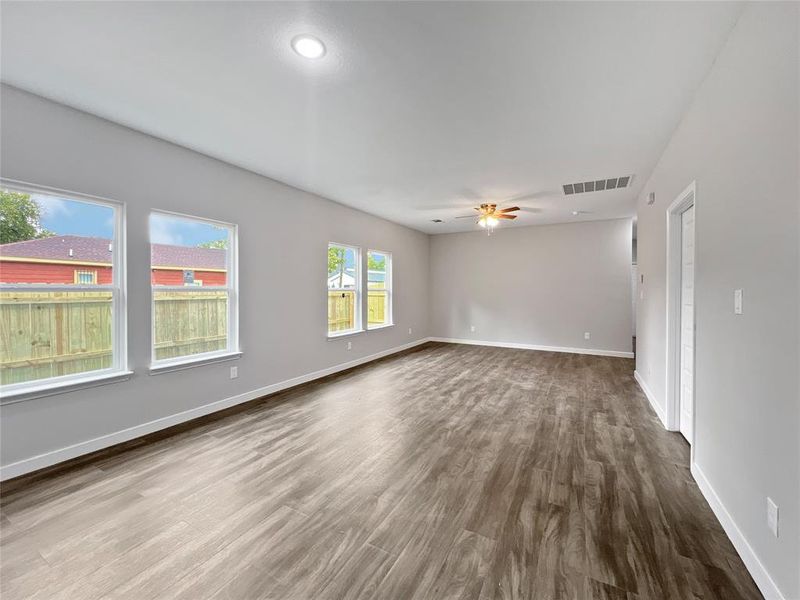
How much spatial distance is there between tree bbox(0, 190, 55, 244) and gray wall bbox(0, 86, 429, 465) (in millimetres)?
180

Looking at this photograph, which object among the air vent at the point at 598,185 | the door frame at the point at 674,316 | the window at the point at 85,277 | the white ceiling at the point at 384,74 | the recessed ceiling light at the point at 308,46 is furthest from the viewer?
the air vent at the point at 598,185

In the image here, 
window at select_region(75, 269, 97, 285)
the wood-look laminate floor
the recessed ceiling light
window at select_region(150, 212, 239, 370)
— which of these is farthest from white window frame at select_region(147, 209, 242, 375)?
the recessed ceiling light

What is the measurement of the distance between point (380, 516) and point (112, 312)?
109 inches

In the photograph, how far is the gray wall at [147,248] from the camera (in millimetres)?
2379

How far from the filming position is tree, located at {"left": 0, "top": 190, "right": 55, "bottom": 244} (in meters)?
2.32

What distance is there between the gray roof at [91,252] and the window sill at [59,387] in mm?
946

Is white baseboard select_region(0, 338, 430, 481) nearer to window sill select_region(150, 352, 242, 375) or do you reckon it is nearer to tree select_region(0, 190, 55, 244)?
window sill select_region(150, 352, 242, 375)

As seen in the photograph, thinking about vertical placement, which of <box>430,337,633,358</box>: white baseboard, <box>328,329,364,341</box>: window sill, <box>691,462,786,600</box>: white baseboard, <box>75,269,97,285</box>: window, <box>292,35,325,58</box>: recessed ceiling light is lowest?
<box>691,462,786,600</box>: white baseboard

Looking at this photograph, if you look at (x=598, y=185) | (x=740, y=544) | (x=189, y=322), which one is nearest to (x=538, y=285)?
(x=598, y=185)

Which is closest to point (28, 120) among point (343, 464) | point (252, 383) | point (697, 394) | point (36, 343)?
point (36, 343)

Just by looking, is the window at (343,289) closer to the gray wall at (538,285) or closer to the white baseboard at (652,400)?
the gray wall at (538,285)

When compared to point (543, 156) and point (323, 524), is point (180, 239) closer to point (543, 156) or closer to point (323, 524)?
point (323, 524)

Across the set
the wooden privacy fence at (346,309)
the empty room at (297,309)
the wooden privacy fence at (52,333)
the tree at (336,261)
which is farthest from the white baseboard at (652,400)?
the wooden privacy fence at (52,333)

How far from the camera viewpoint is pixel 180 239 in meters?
3.33
